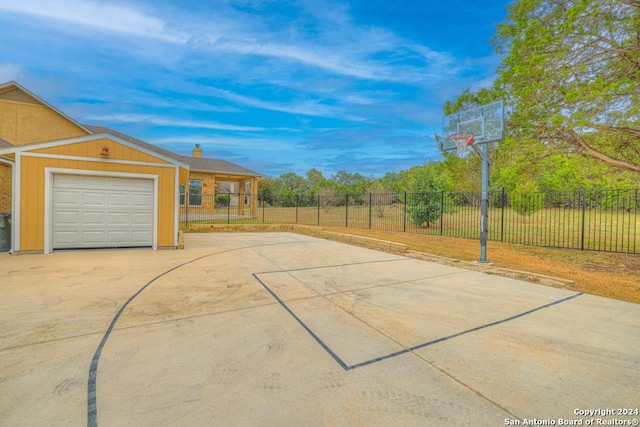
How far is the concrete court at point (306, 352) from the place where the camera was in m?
2.01

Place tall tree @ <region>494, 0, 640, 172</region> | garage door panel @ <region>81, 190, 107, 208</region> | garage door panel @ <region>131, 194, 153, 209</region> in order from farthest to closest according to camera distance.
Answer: garage door panel @ <region>131, 194, 153, 209</region> → garage door panel @ <region>81, 190, 107, 208</region> → tall tree @ <region>494, 0, 640, 172</region>

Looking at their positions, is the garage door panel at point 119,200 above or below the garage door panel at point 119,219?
above

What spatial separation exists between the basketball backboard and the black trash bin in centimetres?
1204

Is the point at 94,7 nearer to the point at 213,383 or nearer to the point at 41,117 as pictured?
the point at 41,117

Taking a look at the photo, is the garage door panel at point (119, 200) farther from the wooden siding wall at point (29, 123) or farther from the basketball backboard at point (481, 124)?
the basketball backboard at point (481, 124)

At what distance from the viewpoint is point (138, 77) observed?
57.2 feet

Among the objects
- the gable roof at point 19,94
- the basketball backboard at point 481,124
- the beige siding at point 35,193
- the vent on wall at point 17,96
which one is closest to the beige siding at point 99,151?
the beige siding at point 35,193

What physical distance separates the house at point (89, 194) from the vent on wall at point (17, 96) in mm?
3460

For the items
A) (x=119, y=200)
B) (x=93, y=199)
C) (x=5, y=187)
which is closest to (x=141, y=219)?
(x=119, y=200)

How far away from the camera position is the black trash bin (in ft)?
25.4

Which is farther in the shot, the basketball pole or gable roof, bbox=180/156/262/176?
gable roof, bbox=180/156/262/176

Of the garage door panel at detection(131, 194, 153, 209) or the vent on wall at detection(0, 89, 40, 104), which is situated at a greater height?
the vent on wall at detection(0, 89, 40, 104)

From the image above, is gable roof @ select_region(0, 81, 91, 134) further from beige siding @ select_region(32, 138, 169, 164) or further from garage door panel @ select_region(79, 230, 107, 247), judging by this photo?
garage door panel @ select_region(79, 230, 107, 247)

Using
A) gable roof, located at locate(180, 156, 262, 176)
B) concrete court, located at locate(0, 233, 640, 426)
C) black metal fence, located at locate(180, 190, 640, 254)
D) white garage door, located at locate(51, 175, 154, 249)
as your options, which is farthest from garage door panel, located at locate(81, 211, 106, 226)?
gable roof, located at locate(180, 156, 262, 176)
